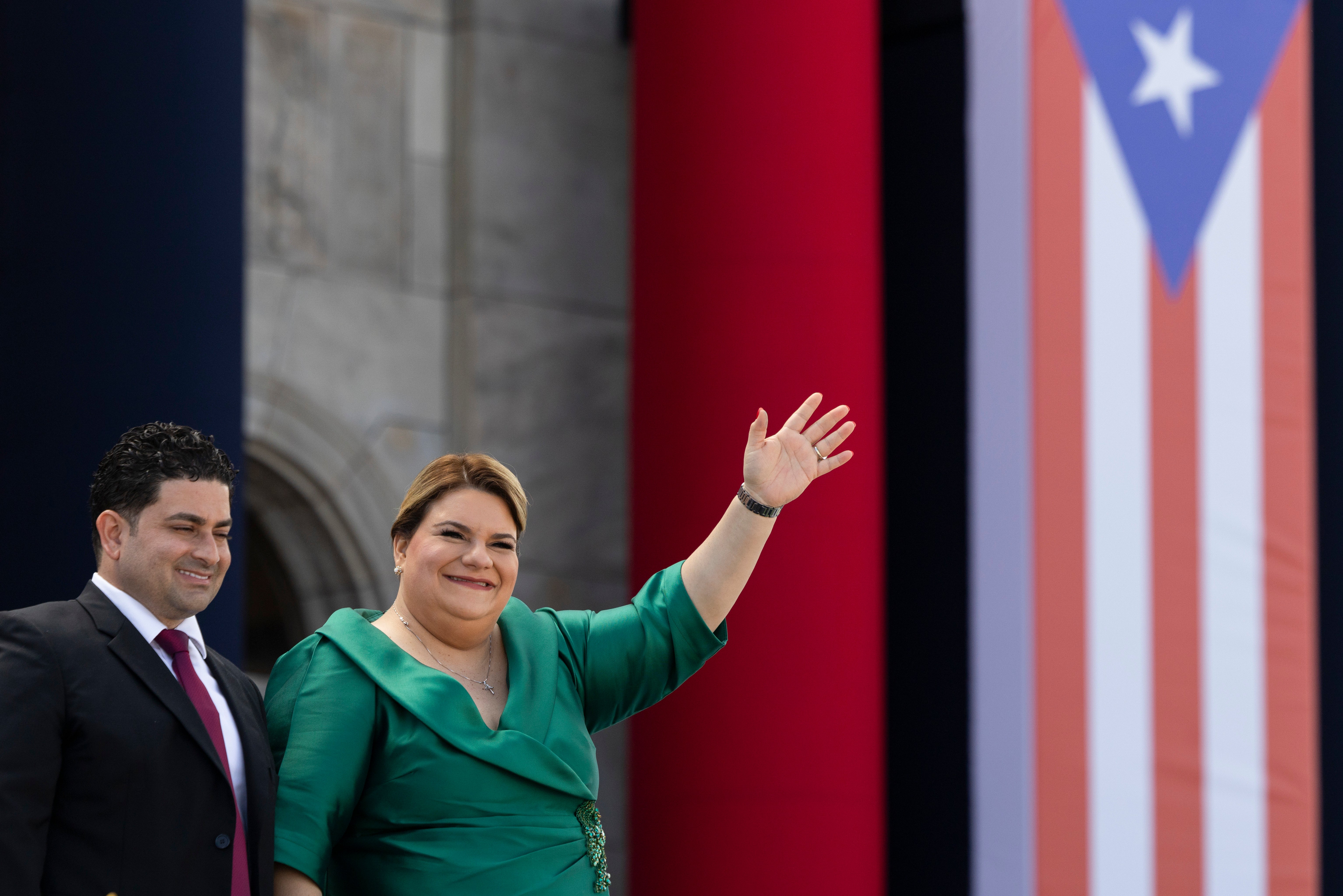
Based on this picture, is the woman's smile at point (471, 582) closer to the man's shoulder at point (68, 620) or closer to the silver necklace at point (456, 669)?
the silver necklace at point (456, 669)

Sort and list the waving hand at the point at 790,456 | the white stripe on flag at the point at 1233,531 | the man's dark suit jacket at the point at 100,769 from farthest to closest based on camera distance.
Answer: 1. the white stripe on flag at the point at 1233,531
2. the waving hand at the point at 790,456
3. the man's dark suit jacket at the point at 100,769

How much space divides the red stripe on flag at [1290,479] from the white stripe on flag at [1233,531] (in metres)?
0.03

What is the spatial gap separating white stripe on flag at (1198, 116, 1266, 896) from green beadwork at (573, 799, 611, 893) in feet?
12.2

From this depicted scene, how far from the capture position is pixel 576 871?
306 centimetres

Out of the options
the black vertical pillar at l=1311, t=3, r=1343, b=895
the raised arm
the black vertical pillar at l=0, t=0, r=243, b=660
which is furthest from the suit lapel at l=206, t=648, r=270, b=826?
the black vertical pillar at l=1311, t=3, r=1343, b=895

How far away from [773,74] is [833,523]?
1724 mm

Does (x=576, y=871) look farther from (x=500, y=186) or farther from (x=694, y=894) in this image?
(x=500, y=186)

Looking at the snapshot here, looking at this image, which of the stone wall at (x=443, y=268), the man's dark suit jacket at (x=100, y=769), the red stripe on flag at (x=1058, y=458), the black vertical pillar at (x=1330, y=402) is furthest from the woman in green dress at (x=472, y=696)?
the stone wall at (x=443, y=268)

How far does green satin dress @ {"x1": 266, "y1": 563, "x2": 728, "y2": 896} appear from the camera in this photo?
293 cm

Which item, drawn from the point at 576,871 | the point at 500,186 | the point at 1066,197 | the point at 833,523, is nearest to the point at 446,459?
the point at 576,871

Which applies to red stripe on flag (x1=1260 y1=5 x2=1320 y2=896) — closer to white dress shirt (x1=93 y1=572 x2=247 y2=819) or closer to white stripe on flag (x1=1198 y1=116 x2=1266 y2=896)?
white stripe on flag (x1=1198 y1=116 x2=1266 y2=896)

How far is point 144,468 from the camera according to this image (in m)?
2.69

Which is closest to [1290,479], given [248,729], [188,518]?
[248,729]

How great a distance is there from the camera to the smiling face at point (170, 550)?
2676 millimetres
